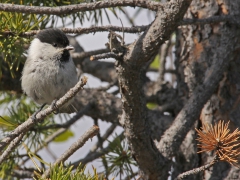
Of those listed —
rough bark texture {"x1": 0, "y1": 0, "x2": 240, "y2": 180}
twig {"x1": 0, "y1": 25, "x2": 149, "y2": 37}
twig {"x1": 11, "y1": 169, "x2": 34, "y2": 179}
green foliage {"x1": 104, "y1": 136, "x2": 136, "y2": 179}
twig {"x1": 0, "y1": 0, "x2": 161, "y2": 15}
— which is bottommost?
twig {"x1": 11, "y1": 169, "x2": 34, "y2": 179}

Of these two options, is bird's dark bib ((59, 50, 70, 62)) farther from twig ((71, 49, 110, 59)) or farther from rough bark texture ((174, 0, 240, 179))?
rough bark texture ((174, 0, 240, 179))

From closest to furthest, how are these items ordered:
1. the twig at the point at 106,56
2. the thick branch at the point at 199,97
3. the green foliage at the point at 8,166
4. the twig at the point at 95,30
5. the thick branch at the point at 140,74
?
1. the twig at the point at 106,56
2. the thick branch at the point at 140,74
3. the twig at the point at 95,30
4. the thick branch at the point at 199,97
5. the green foliage at the point at 8,166

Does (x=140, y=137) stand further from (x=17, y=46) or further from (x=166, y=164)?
(x=17, y=46)

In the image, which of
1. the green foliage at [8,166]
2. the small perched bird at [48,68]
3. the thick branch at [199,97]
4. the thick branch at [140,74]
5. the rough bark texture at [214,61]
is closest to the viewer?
the thick branch at [140,74]

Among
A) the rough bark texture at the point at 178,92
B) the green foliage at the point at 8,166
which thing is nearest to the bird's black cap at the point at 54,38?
the rough bark texture at the point at 178,92

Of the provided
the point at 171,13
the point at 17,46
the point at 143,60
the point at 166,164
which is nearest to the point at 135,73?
the point at 143,60

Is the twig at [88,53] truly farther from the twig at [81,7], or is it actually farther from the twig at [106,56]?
the twig at [106,56]

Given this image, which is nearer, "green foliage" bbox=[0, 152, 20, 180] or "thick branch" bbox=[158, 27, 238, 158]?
"thick branch" bbox=[158, 27, 238, 158]

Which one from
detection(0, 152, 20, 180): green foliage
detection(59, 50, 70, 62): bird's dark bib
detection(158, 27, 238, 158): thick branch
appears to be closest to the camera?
detection(158, 27, 238, 158): thick branch

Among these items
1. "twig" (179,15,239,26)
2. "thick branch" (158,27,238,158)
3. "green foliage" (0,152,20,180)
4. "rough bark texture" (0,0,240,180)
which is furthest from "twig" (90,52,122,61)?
"green foliage" (0,152,20,180)

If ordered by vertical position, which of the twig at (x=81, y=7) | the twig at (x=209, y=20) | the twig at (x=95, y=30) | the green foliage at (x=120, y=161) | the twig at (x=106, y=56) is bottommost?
the green foliage at (x=120, y=161)

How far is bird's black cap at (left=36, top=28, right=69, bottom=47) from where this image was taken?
2897 millimetres

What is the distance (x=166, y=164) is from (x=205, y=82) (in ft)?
1.83

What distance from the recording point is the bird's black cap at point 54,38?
2897 millimetres
